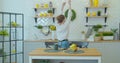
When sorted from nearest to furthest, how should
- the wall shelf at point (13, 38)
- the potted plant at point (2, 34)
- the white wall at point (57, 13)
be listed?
the potted plant at point (2, 34) → the wall shelf at point (13, 38) → the white wall at point (57, 13)

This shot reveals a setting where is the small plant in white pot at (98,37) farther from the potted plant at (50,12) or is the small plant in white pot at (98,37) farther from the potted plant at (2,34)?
the potted plant at (2,34)

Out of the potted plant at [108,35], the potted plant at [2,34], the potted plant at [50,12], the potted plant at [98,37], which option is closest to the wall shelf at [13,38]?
the potted plant at [2,34]

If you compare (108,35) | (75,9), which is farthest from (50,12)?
(108,35)

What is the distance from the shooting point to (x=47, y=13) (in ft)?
17.9

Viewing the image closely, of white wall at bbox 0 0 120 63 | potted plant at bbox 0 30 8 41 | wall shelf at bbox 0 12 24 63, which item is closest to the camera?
potted plant at bbox 0 30 8 41

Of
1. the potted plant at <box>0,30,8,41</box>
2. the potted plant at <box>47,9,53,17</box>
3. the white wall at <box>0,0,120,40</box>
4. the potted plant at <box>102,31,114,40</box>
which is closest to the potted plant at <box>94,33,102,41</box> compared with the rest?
the potted plant at <box>102,31,114,40</box>

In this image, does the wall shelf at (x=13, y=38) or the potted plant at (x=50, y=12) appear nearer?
the wall shelf at (x=13, y=38)

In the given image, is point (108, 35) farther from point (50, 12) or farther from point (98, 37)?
point (50, 12)

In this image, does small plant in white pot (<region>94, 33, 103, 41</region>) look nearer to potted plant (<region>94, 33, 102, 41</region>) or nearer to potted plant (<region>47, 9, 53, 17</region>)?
potted plant (<region>94, 33, 102, 41</region>)

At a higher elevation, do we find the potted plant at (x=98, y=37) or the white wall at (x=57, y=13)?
the white wall at (x=57, y=13)

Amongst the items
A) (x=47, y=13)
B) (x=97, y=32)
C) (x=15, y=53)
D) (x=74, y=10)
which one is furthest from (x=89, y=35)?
(x=15, y=53)

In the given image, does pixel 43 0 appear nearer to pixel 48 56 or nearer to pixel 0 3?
pixel 0 3

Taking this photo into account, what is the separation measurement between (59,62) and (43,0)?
3000mm

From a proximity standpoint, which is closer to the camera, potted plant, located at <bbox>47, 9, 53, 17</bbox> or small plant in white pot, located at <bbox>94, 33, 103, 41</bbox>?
small plant in white pot, located at <bbox>94, 33, 103, 41</bbox>
